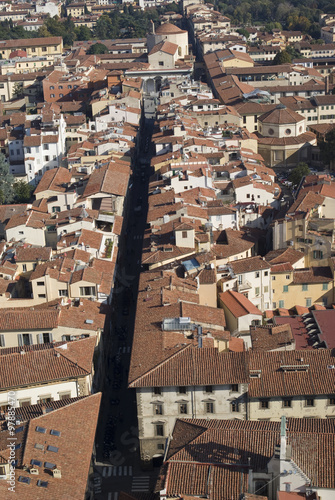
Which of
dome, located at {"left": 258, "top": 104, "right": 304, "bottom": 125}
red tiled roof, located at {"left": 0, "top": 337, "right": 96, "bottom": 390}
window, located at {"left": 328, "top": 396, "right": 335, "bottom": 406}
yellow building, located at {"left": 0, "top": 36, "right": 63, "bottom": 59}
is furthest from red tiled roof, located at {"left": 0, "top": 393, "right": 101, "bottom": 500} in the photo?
yellow building, located at {"left": 0, "top": 36, "right": 63, "bottom": 59}

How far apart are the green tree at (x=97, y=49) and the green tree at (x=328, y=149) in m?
59.7

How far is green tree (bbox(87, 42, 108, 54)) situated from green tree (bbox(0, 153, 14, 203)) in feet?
191

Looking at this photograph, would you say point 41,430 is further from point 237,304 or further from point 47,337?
point 237,304

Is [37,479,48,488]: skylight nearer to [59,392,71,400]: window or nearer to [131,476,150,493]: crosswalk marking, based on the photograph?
[131,476,150,493]: crosswalk marking

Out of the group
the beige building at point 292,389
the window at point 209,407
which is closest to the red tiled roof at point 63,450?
the window at point 209,407

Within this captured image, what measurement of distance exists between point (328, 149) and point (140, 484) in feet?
145

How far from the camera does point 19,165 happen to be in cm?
7481

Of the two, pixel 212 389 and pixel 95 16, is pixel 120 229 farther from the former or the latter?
pixel 95 16

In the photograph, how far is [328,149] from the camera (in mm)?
69188

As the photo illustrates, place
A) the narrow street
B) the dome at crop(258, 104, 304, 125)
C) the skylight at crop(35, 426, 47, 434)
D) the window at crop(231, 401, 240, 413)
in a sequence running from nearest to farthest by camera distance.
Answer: the skylight at crop(35, 426, 47, 434) < the narrow street < the window at crop(231, 401, 240, 413) < the dome at crop(258, 104, 304, 125)

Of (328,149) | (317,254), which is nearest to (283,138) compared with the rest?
(328,149)

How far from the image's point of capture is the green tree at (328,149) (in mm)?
68812

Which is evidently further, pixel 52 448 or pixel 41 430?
pixel 41 430

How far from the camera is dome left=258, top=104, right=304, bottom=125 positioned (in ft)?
246
